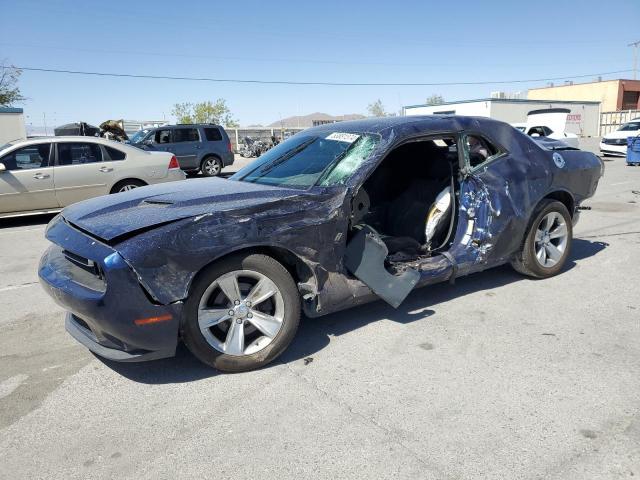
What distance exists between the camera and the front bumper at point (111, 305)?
2752 millimetres

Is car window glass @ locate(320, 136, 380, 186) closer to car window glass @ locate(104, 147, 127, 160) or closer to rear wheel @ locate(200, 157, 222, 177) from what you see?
car window glass @ locate(104, 147, 127, 160)

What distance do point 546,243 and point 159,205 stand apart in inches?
145

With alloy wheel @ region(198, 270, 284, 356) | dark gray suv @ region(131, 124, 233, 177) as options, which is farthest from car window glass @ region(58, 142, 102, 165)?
dark gray suv @ region(131, 124, 233, 177)

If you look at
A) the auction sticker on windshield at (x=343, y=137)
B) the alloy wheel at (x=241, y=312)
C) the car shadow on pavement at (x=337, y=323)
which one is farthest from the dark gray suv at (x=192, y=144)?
the alloy wheel at (x=241, y=312)

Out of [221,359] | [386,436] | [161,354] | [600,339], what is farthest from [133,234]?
[600,339]

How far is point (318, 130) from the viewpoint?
4461 millimetres

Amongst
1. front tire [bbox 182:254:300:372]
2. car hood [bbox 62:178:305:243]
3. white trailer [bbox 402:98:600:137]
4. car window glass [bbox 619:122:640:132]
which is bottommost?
front tire [bbox 182:254:300:372]

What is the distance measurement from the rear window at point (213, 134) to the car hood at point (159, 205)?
1373 centimetres

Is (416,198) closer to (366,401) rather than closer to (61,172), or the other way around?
(366,401)

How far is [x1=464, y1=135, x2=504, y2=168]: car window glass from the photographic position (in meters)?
4.42

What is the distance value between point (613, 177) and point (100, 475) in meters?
15.2

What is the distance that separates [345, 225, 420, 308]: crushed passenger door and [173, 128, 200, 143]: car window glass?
14445 millimetres

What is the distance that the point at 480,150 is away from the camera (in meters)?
4.46

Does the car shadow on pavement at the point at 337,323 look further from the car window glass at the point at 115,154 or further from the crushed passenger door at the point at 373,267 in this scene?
the car window glass at the point at 115,154
